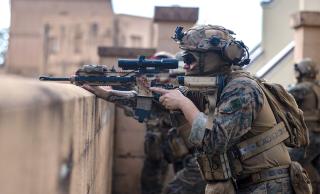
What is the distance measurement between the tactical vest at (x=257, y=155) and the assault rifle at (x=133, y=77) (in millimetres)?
580

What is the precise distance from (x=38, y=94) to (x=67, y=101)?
44 cm

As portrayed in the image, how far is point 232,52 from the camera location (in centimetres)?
335

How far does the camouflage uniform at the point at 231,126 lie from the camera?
10.2ft

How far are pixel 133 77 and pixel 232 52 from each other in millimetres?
756

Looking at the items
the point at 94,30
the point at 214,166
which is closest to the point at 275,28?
the point at 214,166

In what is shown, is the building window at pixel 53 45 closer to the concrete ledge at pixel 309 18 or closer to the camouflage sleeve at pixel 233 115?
the concrete ledge at pixel 309 18

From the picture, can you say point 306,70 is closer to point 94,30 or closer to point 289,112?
point 289,112

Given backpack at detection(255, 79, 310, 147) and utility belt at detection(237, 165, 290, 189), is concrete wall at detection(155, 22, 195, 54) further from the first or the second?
utility belt at detection(237, 165, 290, 189)

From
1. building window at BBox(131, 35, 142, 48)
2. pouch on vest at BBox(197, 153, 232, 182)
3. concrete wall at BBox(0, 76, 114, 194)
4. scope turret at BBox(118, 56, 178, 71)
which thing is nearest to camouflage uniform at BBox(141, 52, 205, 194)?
scope turret at BBox(118, 56, 178, 71)

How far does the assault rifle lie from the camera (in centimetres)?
376

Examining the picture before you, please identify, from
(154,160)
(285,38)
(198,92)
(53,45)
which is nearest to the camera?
(198,92)

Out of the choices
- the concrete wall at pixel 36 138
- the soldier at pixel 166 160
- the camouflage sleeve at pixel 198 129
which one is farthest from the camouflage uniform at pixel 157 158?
the concrete wall at pixel 36 138

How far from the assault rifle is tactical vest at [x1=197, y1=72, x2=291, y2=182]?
22.8 inches

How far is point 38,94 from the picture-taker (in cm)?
145
